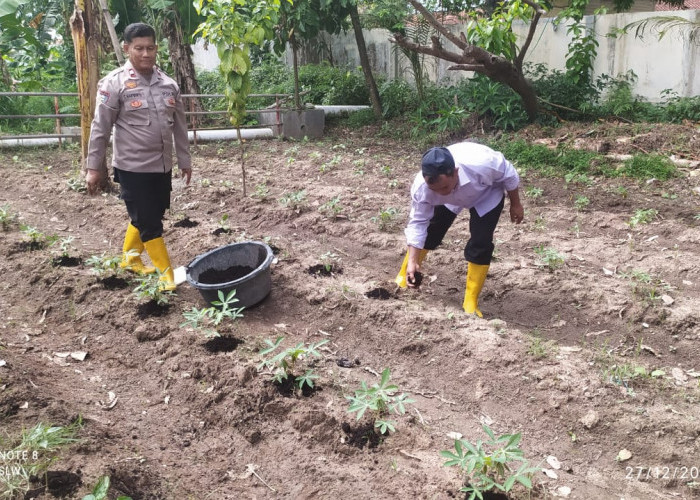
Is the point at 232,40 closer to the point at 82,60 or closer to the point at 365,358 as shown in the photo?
the point at 82,60

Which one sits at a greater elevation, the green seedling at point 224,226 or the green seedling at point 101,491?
the green seedling at point 224,226

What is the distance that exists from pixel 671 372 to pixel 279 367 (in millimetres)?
2311

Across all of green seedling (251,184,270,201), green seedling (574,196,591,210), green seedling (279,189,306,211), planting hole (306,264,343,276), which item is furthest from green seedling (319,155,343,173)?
planting hole (306,264,343,276)

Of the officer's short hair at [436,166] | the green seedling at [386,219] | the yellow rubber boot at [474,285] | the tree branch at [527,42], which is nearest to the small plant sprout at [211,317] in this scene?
the officer's short hair at [436,166]

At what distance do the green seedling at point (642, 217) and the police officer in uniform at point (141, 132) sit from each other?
431 centimetres

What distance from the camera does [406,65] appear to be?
1443 centimetres

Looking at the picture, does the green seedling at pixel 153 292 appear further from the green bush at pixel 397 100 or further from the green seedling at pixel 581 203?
the green bush at pixel 397 100

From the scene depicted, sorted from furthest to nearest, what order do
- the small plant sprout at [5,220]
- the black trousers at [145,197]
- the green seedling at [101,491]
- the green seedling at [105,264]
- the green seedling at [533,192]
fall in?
the green seedling at [533,192], the small plant sprout at [5,220], the green seedling at [105,264], the black trousers at [145,197], the green seedling at [101,491]

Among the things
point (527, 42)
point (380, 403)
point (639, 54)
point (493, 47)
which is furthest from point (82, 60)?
point (639, 54)

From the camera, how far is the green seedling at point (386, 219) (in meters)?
5.94

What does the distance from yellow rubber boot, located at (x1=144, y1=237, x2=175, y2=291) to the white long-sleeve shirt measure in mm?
1830

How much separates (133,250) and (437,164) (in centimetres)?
253

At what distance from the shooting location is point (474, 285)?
4.19 metres
